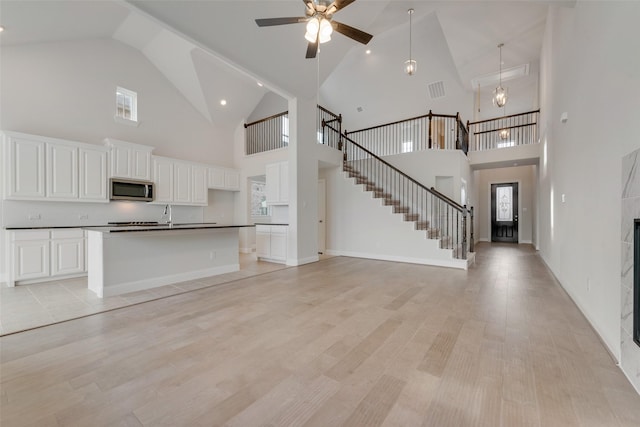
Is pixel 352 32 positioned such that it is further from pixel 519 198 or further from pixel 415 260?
pixel 519 198

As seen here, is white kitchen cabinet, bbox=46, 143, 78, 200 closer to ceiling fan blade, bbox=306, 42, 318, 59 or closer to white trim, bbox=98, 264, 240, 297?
white trim, bbox=98, 264, 240, 297

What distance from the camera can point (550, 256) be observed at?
17.6ft

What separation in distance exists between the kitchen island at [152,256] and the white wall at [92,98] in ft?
9.17

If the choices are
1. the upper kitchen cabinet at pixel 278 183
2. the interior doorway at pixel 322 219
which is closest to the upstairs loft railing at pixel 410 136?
the interior doorway at pixel 322 219

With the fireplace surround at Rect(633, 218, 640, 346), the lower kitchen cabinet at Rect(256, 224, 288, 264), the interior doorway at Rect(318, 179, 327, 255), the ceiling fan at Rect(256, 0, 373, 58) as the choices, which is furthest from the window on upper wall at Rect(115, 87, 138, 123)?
the fireplace surround at Rect(633, 218, 640, 346)

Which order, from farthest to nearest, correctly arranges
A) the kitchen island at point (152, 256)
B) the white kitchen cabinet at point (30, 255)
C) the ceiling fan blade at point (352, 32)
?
the white kitchen cabinet at point (30, 255) < the kitchen island at point (152, 256) < the ceiling fan blade at point (352, 32)

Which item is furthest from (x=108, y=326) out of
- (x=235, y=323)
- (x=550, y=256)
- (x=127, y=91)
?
(x=550, y=256)

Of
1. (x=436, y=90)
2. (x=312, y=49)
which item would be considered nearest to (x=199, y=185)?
(x=312, y=49)

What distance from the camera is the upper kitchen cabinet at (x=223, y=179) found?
7346mm

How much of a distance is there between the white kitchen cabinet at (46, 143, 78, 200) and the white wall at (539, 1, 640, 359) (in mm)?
7508

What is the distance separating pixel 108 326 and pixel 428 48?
31.7 feet

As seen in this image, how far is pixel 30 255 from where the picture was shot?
4340 mm

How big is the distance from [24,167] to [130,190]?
158cm

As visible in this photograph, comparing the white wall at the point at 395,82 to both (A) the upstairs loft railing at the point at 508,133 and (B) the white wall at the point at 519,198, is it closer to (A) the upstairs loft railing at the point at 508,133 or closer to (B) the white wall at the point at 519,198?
(A) the upstairs loft railing at the point at 508,133
